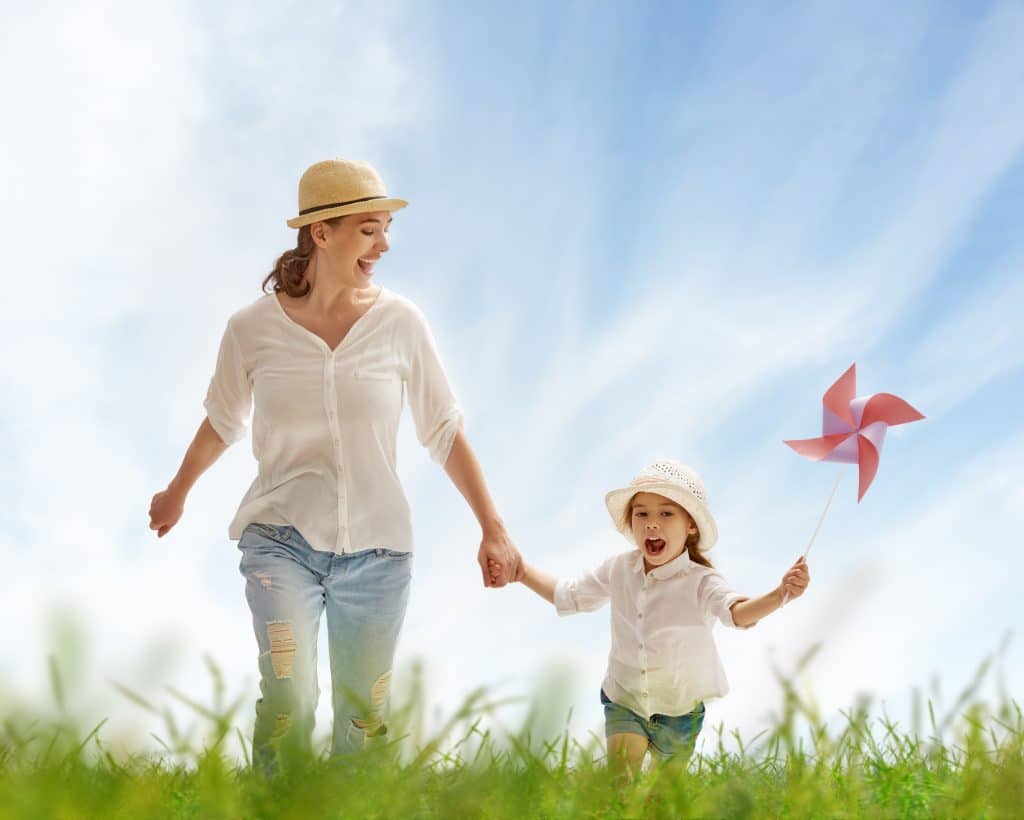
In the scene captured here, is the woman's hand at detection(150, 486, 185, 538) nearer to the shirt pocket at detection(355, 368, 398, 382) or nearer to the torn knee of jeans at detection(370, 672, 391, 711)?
the shirt pocket at detection(355, 368, 398, 382)

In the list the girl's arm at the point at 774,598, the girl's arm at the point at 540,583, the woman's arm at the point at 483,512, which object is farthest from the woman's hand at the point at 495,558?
the girl's arm at the point at 774,598

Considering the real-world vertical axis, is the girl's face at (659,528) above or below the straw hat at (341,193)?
below

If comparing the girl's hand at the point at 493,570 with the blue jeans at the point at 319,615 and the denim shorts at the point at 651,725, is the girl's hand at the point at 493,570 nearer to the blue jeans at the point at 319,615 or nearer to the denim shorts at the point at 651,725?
the blue jeans at the point at 319,615

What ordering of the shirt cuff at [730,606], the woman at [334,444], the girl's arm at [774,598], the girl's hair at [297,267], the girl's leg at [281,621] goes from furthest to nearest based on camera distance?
the girl's hair at [297,267]
the shirt cuff at [730,606]
the girl's arm at [774,598]
the woman at [334,444]
the girl's leg at [281,621]

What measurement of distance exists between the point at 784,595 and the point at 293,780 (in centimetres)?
281

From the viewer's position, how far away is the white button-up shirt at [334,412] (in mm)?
3850

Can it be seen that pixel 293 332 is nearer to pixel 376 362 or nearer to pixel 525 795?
pixel 376 362

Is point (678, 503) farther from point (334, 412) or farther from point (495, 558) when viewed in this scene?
point (334, 412)

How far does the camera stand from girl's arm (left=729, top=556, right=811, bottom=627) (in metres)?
3.89

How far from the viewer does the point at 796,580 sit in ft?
12.8

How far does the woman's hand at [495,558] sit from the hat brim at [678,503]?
19.6 inches

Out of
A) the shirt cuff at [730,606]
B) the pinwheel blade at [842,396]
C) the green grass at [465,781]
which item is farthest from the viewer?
the pinwheel blade at [842,396]

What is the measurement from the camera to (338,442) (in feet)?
12.8

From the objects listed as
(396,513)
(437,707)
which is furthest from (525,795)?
(396,513)
